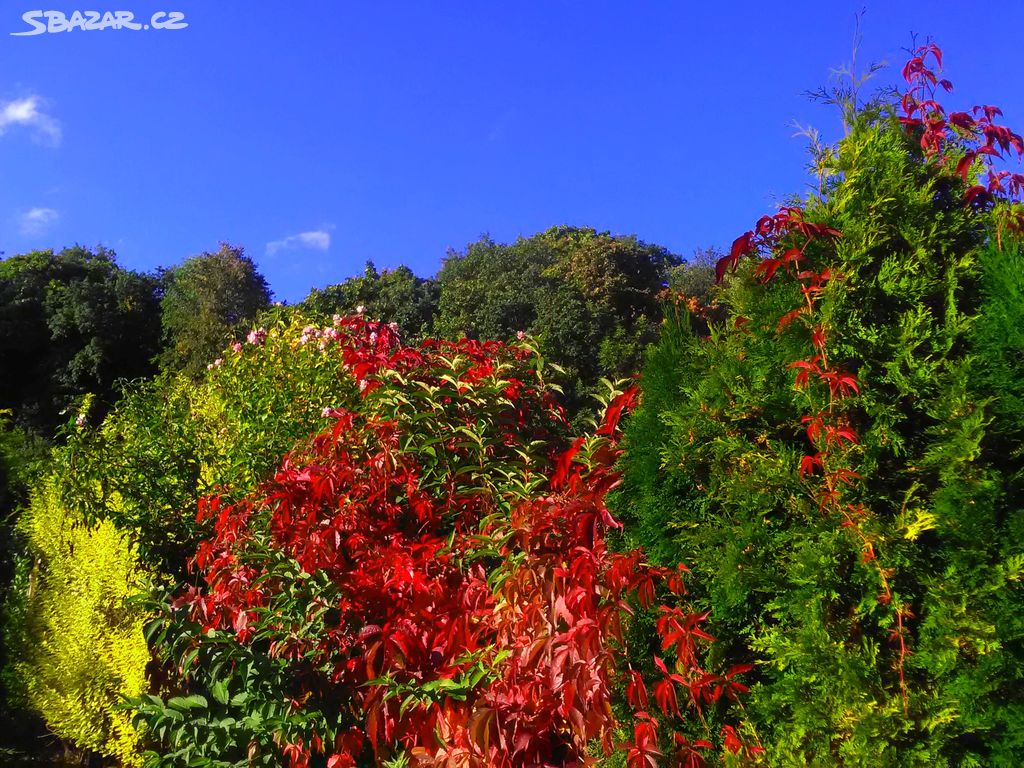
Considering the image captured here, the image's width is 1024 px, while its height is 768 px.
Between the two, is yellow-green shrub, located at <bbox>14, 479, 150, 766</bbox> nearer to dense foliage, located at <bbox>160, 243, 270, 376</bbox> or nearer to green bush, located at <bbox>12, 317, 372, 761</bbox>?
green bush, located at <bbox>12, 317, 372, 761</bbox>

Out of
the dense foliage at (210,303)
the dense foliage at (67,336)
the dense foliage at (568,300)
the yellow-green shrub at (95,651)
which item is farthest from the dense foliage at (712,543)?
the dense foliage at (67,336)

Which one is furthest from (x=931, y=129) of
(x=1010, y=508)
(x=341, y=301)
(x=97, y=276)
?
(x=97, y=276)

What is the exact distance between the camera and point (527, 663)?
2.39m

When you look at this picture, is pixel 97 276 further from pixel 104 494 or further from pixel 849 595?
pixel 849 595

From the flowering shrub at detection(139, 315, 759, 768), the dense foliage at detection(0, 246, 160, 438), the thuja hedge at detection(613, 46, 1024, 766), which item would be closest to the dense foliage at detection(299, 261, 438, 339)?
the dense foliage at detection(0, 246, 160, 438)

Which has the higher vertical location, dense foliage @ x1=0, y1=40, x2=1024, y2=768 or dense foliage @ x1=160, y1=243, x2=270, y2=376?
dense foliage @ x1=160, y1=243, x2=270, y2=376

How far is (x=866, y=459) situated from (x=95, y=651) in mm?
4151

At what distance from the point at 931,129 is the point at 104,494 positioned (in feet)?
16.2

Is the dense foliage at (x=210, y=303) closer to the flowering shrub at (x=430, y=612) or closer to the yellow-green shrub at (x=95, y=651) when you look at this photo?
the yellow-green shrub at (x=95, y=651)

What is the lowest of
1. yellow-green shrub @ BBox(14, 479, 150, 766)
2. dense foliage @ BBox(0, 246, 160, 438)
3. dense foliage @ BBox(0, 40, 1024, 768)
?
yellow-green shrub @ BBox(14, 479, 150, 766)

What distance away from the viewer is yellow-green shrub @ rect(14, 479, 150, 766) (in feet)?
14.2

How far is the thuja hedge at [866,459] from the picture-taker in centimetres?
208

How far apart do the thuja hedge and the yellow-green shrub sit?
121 inches

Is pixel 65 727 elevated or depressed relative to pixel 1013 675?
depressed
